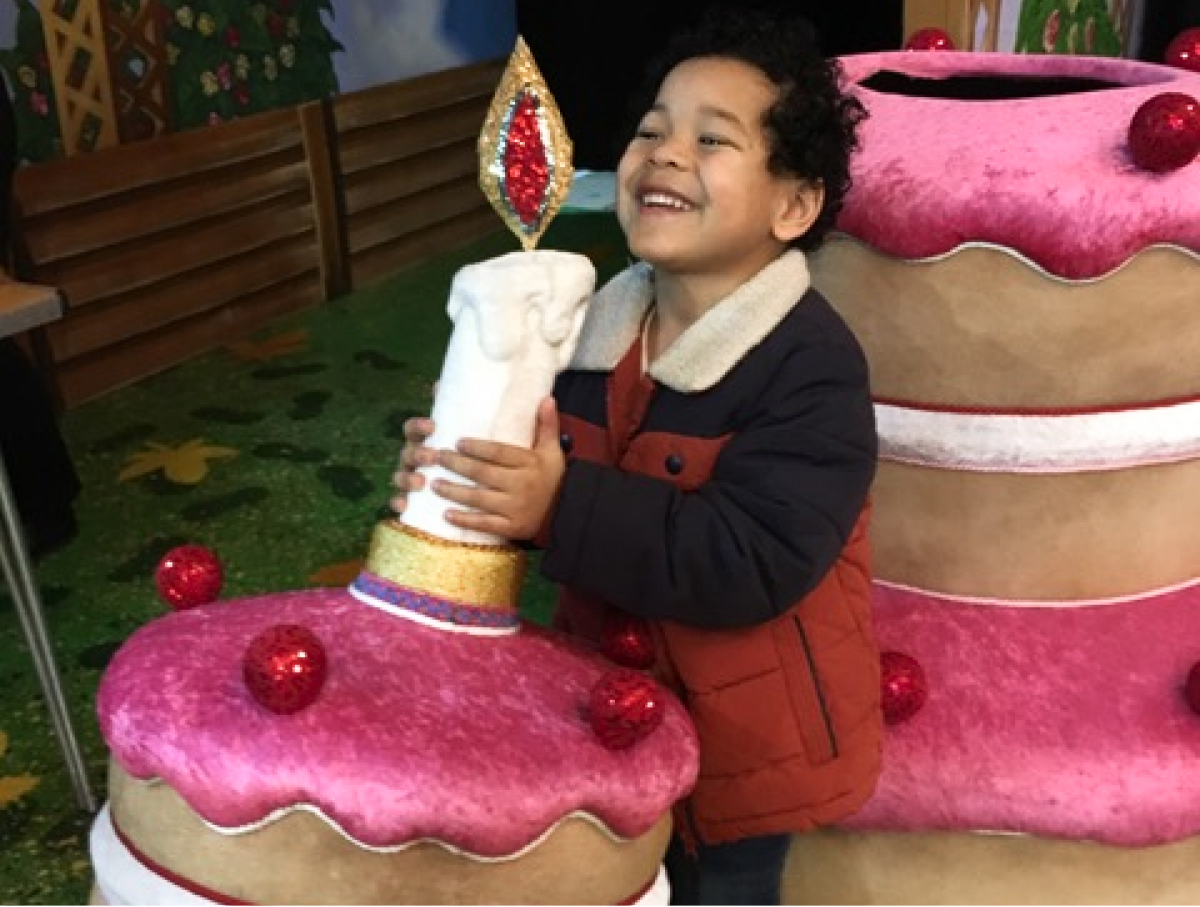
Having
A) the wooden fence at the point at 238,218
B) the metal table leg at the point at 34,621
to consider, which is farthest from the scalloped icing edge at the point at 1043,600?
the wooden fence at the point at 238,218

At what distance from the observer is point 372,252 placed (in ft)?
12.7

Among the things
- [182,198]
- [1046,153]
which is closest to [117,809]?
[1046,153]

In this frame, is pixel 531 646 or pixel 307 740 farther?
pixel 531 646

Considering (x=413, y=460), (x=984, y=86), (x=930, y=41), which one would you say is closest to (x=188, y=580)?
(x=413, y=460)

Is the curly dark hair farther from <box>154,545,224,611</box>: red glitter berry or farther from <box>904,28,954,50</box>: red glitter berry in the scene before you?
<box>904,28,954,50</box>: red glitter berry

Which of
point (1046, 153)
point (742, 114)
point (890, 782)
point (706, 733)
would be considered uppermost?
point (742, 114)

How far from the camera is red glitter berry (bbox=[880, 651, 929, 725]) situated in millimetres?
1230

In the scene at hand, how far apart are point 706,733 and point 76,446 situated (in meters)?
2.03

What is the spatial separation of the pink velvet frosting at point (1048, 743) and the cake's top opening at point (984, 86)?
596mm

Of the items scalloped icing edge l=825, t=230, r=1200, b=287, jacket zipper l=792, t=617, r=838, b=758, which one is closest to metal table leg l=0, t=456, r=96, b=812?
jacket zipper l=792, t=617, r=838, b=758

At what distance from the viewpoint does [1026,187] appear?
1263 mm

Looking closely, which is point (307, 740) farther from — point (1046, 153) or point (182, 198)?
point (182, 198)

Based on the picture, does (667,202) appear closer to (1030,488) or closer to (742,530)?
(742,530)

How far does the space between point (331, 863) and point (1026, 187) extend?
830mm
